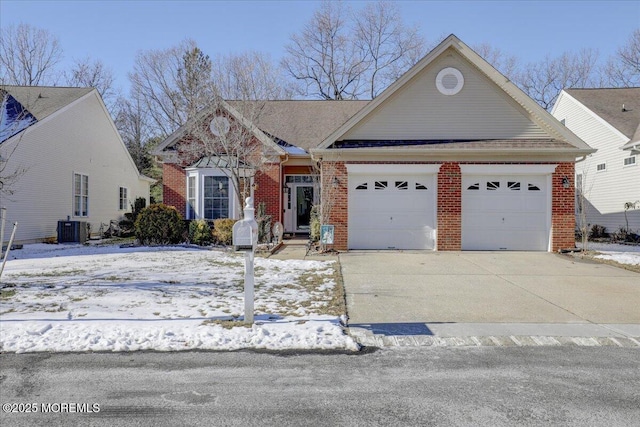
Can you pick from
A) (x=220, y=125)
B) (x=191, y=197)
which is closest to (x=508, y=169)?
(x=220, y=125)

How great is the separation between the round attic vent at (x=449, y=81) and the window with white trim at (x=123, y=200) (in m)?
17.6

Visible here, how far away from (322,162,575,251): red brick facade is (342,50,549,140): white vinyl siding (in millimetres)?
1204

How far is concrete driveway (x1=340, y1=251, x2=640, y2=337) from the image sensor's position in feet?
20.4

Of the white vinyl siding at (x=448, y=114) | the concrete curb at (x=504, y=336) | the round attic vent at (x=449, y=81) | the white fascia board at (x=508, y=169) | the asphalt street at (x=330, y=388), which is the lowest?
the asphalt street at (x=330, y=388)

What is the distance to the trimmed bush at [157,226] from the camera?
1479cm

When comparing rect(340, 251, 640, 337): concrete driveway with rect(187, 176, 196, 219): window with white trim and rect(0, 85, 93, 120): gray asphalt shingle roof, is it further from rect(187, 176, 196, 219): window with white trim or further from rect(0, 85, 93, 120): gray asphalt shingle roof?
rect(0, 85, 93, 120): gray asphalt shingle roof

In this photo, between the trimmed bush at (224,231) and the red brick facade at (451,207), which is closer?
the red brick facade at (451,207)

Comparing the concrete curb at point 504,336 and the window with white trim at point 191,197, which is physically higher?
the window with white trim at point 191,197

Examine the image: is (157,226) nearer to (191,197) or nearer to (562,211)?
(191,197)

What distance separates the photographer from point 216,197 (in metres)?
16.8

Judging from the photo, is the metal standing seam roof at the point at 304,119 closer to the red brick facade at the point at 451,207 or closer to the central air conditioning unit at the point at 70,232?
the red brick facade at the point at 451,207

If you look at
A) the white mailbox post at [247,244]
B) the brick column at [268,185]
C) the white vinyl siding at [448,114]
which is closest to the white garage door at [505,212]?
the white vinyl siding at [448,114]

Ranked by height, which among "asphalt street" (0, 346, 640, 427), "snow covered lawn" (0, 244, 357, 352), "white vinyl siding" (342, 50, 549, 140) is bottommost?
"asphalt street" (0, 346, 640, 427)

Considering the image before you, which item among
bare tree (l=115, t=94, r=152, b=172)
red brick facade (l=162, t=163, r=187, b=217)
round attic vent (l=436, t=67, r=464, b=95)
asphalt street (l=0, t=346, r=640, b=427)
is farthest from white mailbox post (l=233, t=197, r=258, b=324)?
bare tree (l=115, t=94, r=152, b=172)
